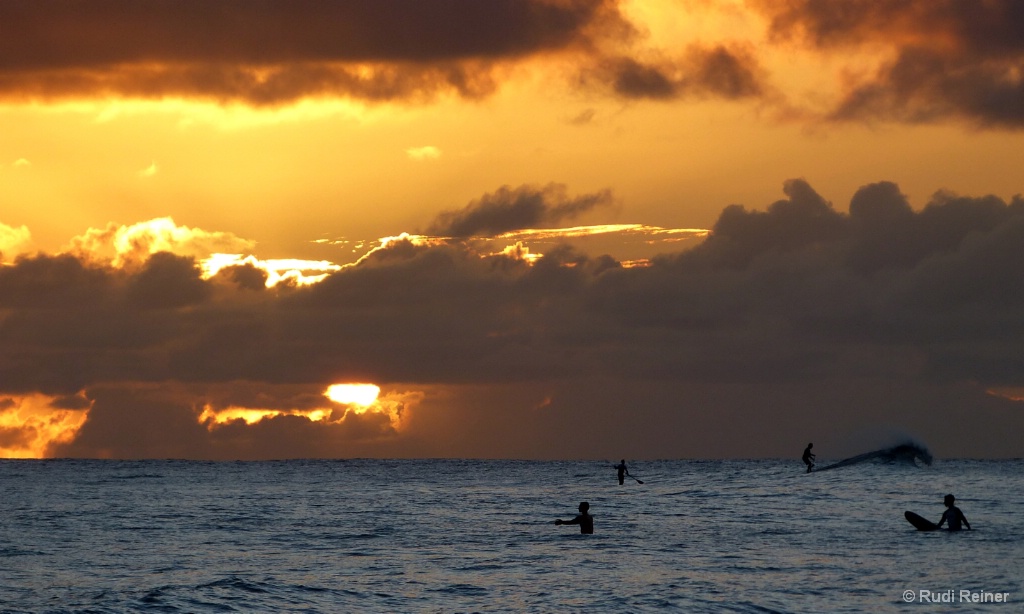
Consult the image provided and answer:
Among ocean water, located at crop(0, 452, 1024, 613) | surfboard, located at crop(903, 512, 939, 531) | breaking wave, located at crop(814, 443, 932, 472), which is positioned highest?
breaking wave, located at crop(814, 443, 932, 472)

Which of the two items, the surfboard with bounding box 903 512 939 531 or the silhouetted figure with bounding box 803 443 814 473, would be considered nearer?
the surfboard with bounding box 903 512 939 531

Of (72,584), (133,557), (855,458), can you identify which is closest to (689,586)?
(72,584)

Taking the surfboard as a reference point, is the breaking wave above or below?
above

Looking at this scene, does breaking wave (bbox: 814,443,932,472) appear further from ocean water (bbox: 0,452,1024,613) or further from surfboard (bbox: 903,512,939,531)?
surfboard (bbox: 903,512,939,531)

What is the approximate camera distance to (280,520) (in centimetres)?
5688

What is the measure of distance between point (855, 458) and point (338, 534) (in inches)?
1917

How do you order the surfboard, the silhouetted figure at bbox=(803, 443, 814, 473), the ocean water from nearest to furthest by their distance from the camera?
the ocean water < the surfboard < the silhouetted figure at bbox=(803, 443, 814, 473)

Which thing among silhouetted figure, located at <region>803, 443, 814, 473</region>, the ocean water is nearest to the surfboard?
the ocean water

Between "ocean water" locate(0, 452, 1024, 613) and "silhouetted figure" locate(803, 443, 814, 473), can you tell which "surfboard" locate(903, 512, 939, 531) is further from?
"silhouetted figure" locate(803, 443, 814, 473)

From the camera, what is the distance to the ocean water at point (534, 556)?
28.5 m

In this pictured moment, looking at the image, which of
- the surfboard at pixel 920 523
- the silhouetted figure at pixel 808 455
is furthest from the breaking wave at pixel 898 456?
the surfboard at pixel 920 523

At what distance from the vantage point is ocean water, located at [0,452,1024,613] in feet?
93.5

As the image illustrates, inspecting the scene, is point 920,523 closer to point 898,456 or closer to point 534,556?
point 534,556

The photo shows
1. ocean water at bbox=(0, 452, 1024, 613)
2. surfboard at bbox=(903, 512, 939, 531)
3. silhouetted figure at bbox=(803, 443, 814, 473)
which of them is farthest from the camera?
silhouetted figure at bbox=(803, 443, 814, 473)
